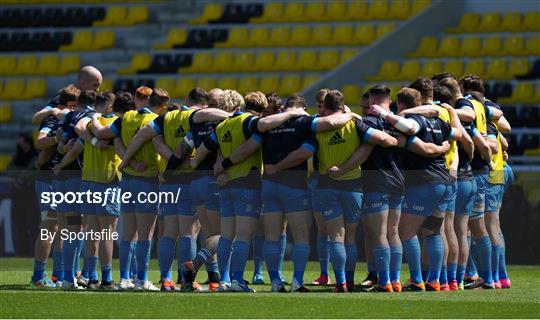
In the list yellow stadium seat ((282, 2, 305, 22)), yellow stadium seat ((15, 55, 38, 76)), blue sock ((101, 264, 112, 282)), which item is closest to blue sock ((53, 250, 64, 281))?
blue sock ((101, 264, 112, 282))

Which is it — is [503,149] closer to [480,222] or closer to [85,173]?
[480,222]

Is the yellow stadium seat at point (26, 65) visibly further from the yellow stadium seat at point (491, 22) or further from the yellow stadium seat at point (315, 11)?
the yellow stadium seat at point (491, 22)

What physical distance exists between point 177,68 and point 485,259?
1556 centimetres

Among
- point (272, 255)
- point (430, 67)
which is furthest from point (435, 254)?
point (430, 67)

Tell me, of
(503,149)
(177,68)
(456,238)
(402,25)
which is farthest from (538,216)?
(177,68)

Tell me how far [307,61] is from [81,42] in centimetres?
602

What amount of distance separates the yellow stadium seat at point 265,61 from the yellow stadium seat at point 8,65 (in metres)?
6.25

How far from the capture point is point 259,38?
93.8 ft

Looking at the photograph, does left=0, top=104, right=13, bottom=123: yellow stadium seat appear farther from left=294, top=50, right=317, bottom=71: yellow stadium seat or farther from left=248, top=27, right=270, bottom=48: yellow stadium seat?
left=294, top=50, right=317, bottom=71: yellow stadium seat

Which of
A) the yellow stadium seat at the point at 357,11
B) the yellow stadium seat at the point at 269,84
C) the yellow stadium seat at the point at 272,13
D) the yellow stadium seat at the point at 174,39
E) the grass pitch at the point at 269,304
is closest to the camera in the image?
the grass pitch at the point at 269,304

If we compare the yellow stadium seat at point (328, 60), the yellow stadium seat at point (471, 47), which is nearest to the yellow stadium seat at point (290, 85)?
the yellow stadium seat at point (328, 60)

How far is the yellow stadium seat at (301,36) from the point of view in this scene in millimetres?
28078

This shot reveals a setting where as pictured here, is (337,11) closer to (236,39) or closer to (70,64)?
(236,39)

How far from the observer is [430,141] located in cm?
1352
